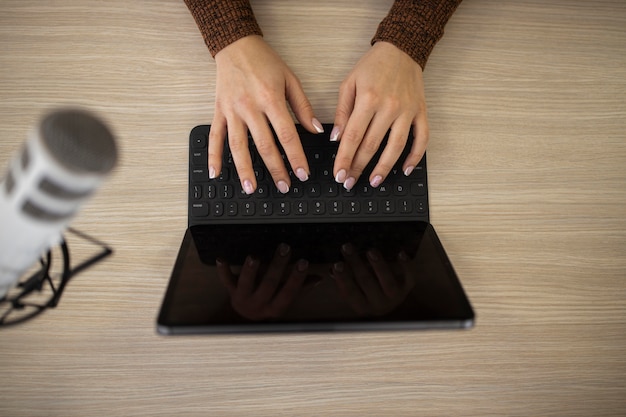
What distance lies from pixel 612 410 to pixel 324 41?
2.06ft

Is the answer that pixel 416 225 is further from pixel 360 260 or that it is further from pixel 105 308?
pixel 105 308

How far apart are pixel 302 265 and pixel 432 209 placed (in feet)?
0.67

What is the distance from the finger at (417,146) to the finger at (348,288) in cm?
17

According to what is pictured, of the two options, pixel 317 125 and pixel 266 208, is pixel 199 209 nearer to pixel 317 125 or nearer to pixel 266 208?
pixel 266 208

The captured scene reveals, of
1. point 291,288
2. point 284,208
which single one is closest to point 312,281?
point 291,288

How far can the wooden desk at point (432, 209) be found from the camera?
1.67 feet

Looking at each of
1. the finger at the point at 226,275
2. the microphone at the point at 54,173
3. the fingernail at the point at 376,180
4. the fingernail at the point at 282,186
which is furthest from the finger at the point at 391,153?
the microphone at the point at 54,173

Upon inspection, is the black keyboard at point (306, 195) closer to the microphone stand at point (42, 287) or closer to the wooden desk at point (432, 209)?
the wooden desk at point (432, 209)

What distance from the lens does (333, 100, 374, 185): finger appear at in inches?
20.7

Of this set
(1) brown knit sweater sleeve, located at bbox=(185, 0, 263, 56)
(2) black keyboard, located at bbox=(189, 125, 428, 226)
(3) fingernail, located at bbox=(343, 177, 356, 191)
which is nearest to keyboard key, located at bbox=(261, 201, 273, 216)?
(2) black keyboard, located at bbox=(189, 125, 428, 226)

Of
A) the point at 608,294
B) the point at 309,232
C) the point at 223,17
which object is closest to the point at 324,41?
the point at 223,17

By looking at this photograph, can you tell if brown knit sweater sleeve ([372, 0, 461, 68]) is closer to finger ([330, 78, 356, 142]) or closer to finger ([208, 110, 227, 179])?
finger ([330, 78, 356, 142])

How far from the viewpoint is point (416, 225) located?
0.54 m

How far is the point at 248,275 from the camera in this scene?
466 mm
